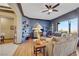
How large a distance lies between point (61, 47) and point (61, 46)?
0.02 meters

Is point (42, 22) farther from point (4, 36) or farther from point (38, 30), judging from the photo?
point (4, 36)

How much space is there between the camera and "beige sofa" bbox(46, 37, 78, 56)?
2082mm

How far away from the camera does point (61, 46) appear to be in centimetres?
210

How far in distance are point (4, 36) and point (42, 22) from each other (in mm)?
757

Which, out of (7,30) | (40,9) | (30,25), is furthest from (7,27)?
(40,9)

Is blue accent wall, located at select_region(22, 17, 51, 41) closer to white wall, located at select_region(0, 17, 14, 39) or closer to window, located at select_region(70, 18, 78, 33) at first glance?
white wall, located at select_region(0, 17, 14, 39)

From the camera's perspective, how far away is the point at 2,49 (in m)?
2.13

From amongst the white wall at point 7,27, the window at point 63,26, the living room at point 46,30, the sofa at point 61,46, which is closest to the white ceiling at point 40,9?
the living room at point 46,30

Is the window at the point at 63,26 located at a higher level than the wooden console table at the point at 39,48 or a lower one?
higher

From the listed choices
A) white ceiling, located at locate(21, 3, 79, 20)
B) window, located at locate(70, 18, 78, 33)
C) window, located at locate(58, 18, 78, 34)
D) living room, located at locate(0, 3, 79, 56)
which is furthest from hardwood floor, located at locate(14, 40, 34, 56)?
window, located at locate(70, 18, 78, 33)

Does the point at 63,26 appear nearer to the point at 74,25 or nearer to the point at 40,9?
the point at 74,25

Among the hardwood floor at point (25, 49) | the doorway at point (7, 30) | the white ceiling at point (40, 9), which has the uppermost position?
the white ceiling at point (40, 9)

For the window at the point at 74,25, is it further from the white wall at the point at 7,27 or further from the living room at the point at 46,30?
the white wall at the point at 7,27

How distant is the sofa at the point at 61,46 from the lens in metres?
2.08
